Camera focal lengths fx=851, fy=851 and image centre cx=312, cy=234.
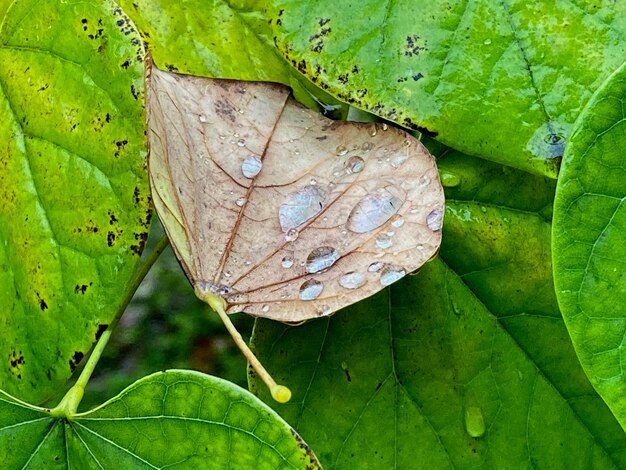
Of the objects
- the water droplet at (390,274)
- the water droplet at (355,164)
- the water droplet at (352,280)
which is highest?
the water droplet at (355,164)

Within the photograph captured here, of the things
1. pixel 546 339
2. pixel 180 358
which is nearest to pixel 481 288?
pixel 546 339

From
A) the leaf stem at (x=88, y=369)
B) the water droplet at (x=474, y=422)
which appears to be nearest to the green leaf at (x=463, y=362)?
the water droplet at (x=474, y=422)

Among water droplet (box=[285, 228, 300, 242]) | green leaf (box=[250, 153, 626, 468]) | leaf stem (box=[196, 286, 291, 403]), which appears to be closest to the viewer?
leaf stem (box=[196, 286, 291, 403])

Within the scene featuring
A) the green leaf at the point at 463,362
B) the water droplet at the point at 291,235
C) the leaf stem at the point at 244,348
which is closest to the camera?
the leaf stem at the point at 244,348

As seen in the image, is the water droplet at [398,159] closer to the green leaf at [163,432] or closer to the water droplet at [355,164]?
the water droplet at [355,164]

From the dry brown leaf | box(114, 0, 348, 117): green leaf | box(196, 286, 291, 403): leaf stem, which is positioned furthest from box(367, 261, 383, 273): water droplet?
box(114, 0, 348, 117): green leaf

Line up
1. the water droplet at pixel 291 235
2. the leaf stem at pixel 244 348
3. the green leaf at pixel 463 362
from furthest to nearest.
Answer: the green leaf at pixel 463 362 → the water droplet at pixel 291 235 → the leaf stem at pixel 244 348

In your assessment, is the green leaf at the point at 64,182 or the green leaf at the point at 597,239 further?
the green leaf at the point at 64,182

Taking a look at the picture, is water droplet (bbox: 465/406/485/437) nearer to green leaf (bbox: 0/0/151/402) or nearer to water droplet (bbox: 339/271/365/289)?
water droplet (bbox: 339/271/365/289)

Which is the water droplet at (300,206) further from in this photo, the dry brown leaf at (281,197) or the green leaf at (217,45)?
the green leaf at (217,45)

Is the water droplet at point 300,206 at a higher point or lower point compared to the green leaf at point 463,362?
higher
